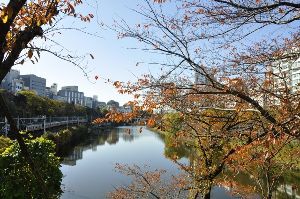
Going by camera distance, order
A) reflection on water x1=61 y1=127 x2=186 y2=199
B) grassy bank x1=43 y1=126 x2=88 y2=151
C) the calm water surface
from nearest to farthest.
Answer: the calm water surface, reflection on water x1=61 y1=127 x2=186 y2=199, grassy bank x1=43 y1=126 x2=88 y2=151

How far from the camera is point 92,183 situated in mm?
28969

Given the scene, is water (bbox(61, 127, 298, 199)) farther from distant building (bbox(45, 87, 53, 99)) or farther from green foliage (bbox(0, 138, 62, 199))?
distant building (bbox(45, 87, 53, 99))

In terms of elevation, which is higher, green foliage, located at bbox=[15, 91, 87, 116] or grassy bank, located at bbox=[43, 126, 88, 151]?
green foliage, located at bbox=[15, 91, 87, 116]

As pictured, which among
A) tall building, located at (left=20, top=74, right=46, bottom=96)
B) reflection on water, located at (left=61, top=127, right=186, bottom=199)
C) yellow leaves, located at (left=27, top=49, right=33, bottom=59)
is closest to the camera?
yellow leaves, located at (left=27, top=49, right=33, bottom=59)

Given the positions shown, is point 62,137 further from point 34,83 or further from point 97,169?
point 34,83

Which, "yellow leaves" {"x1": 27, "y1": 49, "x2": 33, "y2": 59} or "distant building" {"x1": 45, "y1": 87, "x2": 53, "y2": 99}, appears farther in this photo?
"distant building" {"x1": 45, "y1": 87, "x2": 53, "y2": 99}

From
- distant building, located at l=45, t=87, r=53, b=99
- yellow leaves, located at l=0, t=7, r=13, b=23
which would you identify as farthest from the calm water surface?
distant building, located at l=45, t=87, r=53, b=99

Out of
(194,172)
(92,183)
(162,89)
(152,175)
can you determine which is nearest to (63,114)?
(92,183)

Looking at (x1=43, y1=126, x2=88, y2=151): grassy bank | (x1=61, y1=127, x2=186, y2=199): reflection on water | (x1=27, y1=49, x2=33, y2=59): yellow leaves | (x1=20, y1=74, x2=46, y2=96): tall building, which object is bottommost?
(x1=61, y1=127, x2=186, y2=199): reflection on water

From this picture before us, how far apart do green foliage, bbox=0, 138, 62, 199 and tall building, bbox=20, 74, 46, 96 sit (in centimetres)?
13381

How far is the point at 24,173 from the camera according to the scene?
1158 centimetres

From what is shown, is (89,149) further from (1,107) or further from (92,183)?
(1,107)

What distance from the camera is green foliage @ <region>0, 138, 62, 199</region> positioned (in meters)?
11.4

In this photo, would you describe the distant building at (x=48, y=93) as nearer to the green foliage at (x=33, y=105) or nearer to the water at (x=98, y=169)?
the green foliage at (x=33, y=105)
